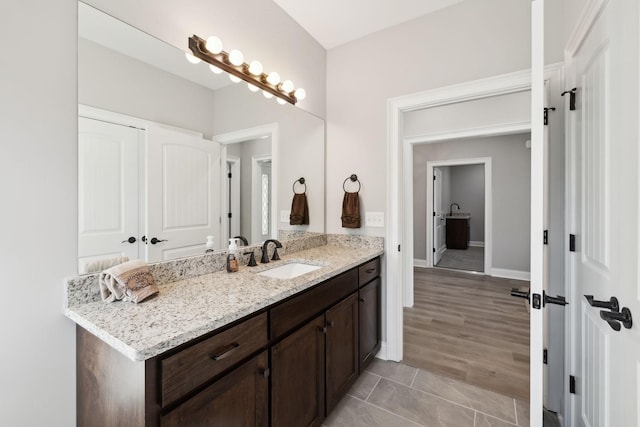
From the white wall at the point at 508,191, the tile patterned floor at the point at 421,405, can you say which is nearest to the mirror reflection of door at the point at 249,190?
the tile patterned floor at the point at 421,405

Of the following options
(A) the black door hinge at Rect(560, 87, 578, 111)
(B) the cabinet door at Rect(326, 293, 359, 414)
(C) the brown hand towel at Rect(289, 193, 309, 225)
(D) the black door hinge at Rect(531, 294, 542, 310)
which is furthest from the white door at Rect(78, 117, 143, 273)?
(A) the black door hinge at Rect(560, 87, 578, 111)

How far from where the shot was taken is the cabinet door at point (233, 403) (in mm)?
896

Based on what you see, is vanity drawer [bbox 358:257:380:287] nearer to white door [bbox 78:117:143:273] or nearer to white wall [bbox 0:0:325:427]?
white door [bbox 78:117:143:273]

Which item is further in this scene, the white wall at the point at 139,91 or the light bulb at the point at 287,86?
the light bulb at the point at 287,86

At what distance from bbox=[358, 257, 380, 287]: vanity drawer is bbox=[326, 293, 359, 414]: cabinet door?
136 mm

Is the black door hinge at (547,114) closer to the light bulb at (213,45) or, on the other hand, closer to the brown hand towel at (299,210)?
the brown hand towel at (299,210)

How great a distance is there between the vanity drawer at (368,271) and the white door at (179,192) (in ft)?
3.33

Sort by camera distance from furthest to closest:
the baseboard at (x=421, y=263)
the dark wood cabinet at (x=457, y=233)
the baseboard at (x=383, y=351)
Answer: the dark wood cabinet at (x=457, y=233)
the baseboard at (x=421, y=263)
the baseboard at (x=383, y=351)

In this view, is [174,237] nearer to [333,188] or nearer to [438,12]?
[333,188]

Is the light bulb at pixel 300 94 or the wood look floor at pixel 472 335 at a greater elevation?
the light bulb at pixel 300 94

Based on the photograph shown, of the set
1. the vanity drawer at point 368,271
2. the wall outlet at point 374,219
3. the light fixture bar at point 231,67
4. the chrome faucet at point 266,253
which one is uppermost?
the light fixture bar at point 231,67

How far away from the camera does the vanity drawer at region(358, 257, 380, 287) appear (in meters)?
2.01

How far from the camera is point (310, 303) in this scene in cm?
146

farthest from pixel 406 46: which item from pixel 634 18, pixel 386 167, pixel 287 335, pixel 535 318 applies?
pixel 287 335
